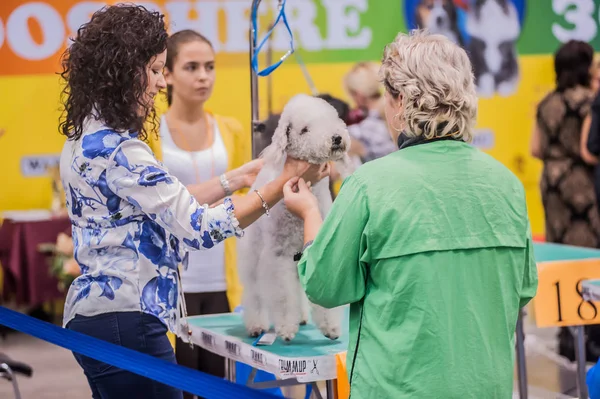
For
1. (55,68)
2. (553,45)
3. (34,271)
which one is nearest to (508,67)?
(553,45)

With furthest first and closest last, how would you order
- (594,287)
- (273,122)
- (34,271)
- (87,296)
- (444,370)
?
1. (34,271)
2. (594,287)
3. (273,122)
4. (87,296)
5. (444,370)

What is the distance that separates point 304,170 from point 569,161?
9.83 ft

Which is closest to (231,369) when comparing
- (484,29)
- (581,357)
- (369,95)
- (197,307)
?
(197,307)

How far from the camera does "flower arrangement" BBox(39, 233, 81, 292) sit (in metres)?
5.36

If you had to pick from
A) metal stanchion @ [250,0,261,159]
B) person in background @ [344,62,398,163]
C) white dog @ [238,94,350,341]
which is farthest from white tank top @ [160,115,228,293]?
person in background @ [344,62,398,163]

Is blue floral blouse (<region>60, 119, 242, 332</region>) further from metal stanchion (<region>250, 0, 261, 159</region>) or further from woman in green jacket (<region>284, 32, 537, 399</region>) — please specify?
metal stanchion (<region>250, 0, 261, 159</region>)

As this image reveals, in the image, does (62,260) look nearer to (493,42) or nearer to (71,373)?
(71,373)

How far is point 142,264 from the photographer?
1847mm

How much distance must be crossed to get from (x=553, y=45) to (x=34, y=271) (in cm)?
409

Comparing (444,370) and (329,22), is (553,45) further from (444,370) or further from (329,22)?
(444,370)

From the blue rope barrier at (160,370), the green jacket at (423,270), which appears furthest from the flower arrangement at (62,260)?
the green jacket at (423,270)

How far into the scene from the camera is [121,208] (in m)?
1.82

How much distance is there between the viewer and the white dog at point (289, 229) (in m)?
2.14

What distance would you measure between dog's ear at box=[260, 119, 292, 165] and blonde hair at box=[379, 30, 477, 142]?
567 mm
